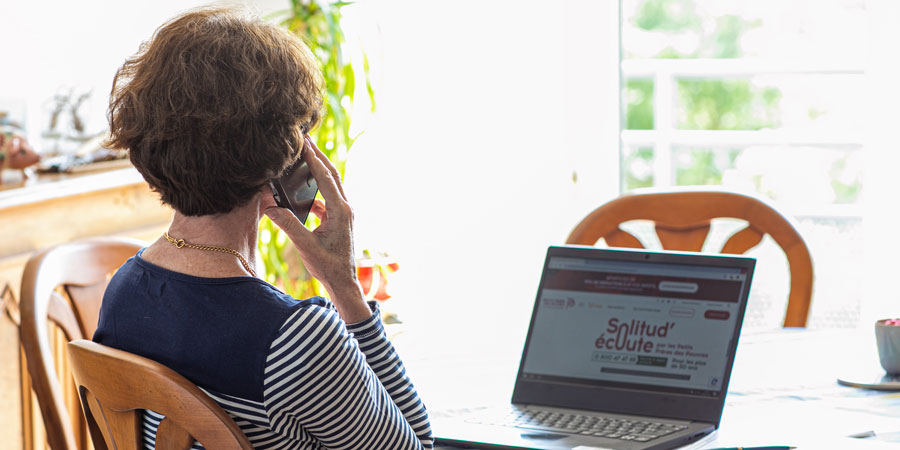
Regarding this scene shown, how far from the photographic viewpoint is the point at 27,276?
1.37 metres

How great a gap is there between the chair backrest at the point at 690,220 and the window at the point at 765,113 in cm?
140

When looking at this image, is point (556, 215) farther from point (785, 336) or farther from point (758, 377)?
point (758, 377)

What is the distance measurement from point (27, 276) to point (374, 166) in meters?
2.16

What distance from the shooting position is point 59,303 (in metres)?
1.44

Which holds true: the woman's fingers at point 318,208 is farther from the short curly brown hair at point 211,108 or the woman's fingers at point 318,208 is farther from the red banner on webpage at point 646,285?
the red banner on webpage at point 646,285

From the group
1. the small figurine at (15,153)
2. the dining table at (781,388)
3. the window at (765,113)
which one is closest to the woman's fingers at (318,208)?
the dining table at (781,388)

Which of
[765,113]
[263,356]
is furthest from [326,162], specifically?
[765,113]

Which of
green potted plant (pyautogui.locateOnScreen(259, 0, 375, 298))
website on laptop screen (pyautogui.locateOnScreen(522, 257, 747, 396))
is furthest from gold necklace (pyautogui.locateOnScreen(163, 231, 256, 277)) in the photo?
green potted plant (pyautogui.locateOnScreen(259, 0, 375, 298))

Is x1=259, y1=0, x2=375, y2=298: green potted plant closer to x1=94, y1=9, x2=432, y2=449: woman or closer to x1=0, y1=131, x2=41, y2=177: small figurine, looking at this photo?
x1=0, y1=131, x2=41, y2=177: small figurine

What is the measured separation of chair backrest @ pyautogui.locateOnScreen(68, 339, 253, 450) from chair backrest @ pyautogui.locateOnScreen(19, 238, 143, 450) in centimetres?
35

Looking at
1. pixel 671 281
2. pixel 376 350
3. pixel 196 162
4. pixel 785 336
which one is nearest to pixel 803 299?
pixel 785 336

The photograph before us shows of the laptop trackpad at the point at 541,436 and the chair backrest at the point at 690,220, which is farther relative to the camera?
the chair backrest at the point at 690,220

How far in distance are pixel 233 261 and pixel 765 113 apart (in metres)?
2.64

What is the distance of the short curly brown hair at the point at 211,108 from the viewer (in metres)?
0.99
